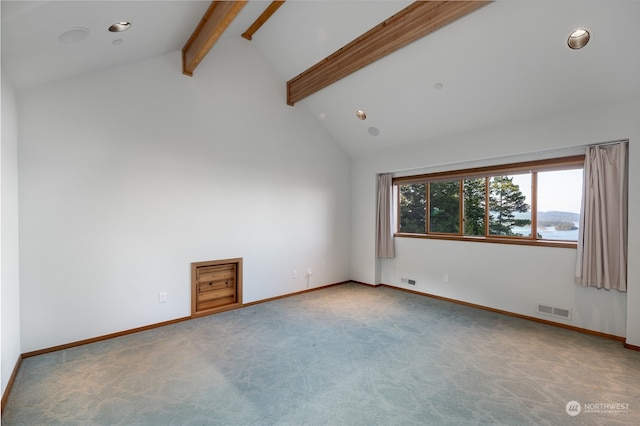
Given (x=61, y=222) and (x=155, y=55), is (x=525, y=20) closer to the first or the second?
(x=155, y=55)

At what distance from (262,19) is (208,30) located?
4.44 ft

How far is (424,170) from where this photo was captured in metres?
5.12

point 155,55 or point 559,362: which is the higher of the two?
point 155,55

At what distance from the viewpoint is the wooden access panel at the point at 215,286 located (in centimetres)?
399

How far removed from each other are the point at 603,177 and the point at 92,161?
5.59m

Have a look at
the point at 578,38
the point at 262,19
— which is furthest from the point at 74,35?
the point at 578,38

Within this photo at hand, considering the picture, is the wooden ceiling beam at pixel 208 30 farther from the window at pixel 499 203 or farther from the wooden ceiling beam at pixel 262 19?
the window at pixel 499 203

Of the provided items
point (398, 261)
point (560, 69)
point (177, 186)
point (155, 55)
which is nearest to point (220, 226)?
point (177, 186)

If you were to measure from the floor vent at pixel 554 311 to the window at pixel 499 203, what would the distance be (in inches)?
31.4

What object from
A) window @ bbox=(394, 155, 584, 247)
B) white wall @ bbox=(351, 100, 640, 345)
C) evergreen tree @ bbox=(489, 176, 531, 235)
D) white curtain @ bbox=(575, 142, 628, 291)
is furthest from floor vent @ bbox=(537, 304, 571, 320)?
evergreen tree @ bbox=(489, 176, 531, 235)

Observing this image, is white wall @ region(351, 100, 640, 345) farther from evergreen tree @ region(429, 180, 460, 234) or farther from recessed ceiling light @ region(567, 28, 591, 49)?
recessed ceiling light @ region(567, 28, 591, 49)

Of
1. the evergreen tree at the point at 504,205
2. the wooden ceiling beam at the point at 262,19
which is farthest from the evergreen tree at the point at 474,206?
the wooden ceiling beam at the point at 262,19

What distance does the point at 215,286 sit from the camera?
421 centimetres

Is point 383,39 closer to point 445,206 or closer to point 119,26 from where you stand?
point 119,26
